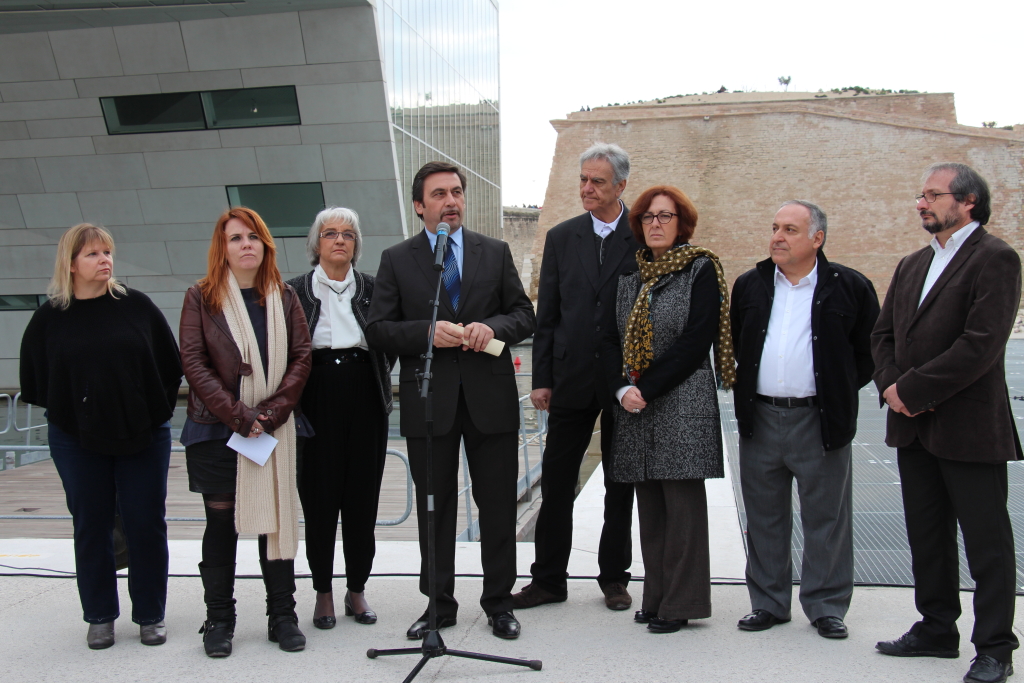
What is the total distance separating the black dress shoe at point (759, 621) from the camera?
10.8 feet

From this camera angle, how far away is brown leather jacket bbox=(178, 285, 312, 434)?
3191 millimetres

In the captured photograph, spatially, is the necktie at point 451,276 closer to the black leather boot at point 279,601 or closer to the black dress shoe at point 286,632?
the black leather boot at point 279,601

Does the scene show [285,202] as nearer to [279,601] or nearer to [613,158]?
[613,158]

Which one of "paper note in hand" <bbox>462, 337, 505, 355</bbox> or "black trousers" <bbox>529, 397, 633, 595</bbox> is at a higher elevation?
"paper note in hand" <bbox>462, 337, 505, 355</bbox>

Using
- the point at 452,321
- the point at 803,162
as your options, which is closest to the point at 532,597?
the point at 452,321

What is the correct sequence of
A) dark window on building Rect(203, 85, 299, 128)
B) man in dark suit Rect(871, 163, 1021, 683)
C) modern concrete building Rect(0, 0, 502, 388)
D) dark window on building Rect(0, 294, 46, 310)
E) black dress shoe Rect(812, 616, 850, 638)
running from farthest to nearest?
dark window on building Rect(0, 294, 46, 310) < dark window on building Rect(203, 85, 299, 128) < modern concrete building Rect(0, 0, 502, 388) < black dress shoe Rect(812, 616, 850, 638) < man in dark suit Rect(871, 163, 1021, 683)

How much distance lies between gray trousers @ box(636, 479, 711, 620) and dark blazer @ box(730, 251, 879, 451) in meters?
0.39

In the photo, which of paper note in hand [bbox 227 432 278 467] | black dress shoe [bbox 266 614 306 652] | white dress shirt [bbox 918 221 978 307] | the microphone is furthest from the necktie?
white dress shirt [bbox 918 221 978 307]

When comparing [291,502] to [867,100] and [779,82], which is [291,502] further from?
[779,82]

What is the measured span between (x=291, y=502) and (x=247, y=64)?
442 inches

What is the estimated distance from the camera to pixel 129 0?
37.8 feet

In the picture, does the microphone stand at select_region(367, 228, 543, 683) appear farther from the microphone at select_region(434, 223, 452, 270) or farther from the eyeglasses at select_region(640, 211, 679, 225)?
the eyeglasses at select_region(640, 211, 679, 225)

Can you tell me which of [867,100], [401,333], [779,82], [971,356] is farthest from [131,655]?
[779,82]

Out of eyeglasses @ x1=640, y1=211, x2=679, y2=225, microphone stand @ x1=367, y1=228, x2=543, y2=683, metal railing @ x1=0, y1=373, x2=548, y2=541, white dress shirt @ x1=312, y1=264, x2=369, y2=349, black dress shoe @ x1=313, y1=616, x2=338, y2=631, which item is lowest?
metal railing @ x1=0, y1=373, x2=548, y2=541
